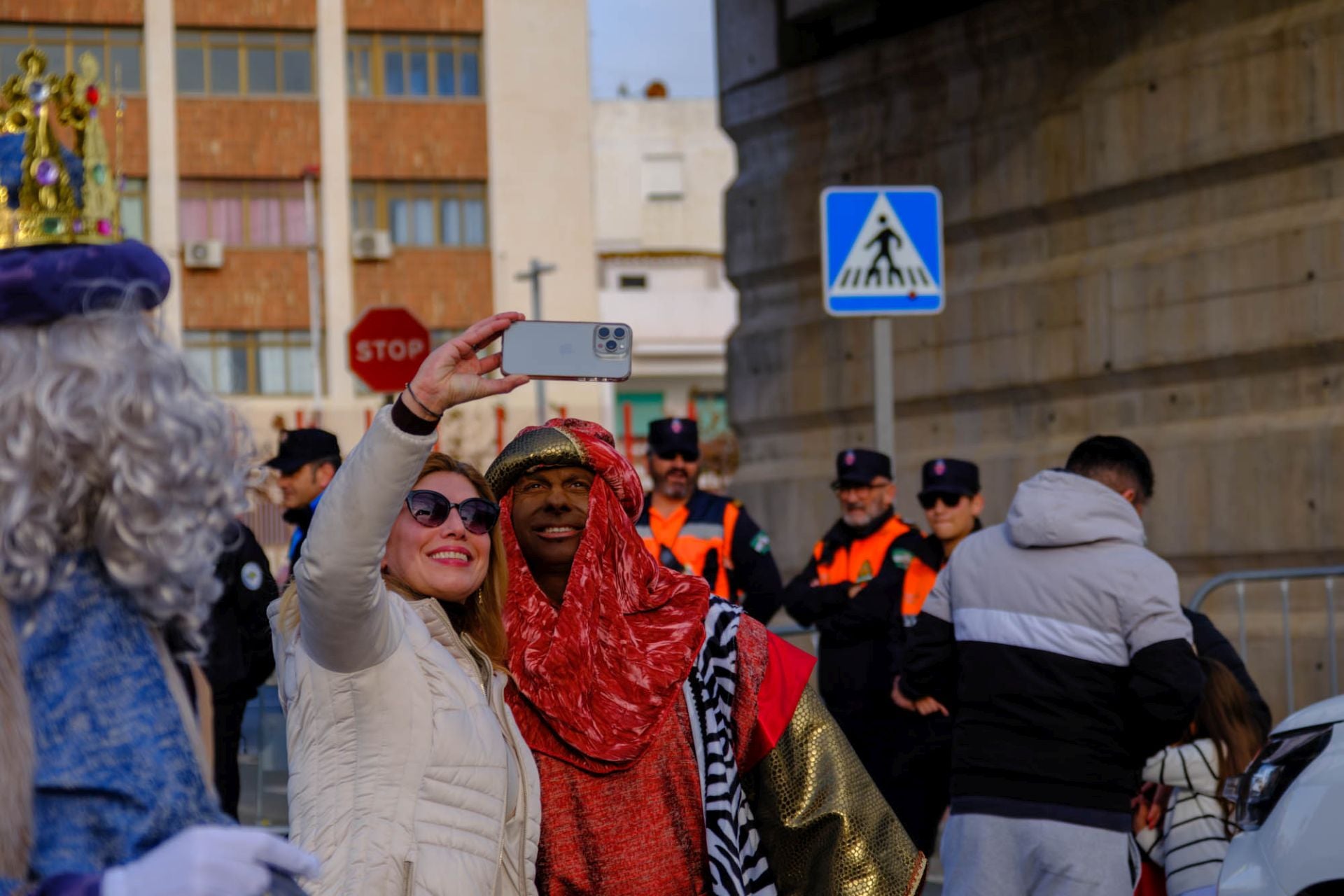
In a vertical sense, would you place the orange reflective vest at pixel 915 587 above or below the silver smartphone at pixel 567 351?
below

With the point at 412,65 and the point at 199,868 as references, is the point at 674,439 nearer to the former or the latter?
the point at 199,868

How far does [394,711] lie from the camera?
3473 millimetres

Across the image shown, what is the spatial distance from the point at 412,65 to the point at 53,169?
4415 centimetres

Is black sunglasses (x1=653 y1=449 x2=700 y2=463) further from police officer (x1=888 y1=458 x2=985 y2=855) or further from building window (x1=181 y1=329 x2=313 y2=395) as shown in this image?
building window (x1=181 y1=329 x2=313 y2=395)

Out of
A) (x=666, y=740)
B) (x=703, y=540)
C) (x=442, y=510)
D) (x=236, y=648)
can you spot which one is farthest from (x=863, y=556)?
(x=442, y=510)

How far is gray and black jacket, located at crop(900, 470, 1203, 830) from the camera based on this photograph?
18.1ft

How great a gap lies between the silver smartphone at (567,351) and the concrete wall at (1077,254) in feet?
16.7

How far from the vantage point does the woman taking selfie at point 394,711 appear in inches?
128

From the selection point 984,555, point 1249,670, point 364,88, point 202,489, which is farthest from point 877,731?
point 364,88

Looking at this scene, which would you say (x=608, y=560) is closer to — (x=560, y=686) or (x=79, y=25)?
(x=560, y=686)

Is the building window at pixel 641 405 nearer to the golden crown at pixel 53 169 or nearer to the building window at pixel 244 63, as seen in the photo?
the building window at pixel 244 63

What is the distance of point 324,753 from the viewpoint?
3477 mm

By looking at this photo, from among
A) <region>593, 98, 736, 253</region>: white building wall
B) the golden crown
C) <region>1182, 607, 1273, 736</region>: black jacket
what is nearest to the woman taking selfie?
the golden crown

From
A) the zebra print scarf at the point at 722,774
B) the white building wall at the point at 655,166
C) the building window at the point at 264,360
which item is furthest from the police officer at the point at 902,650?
the white building wall at the point at 655,166
